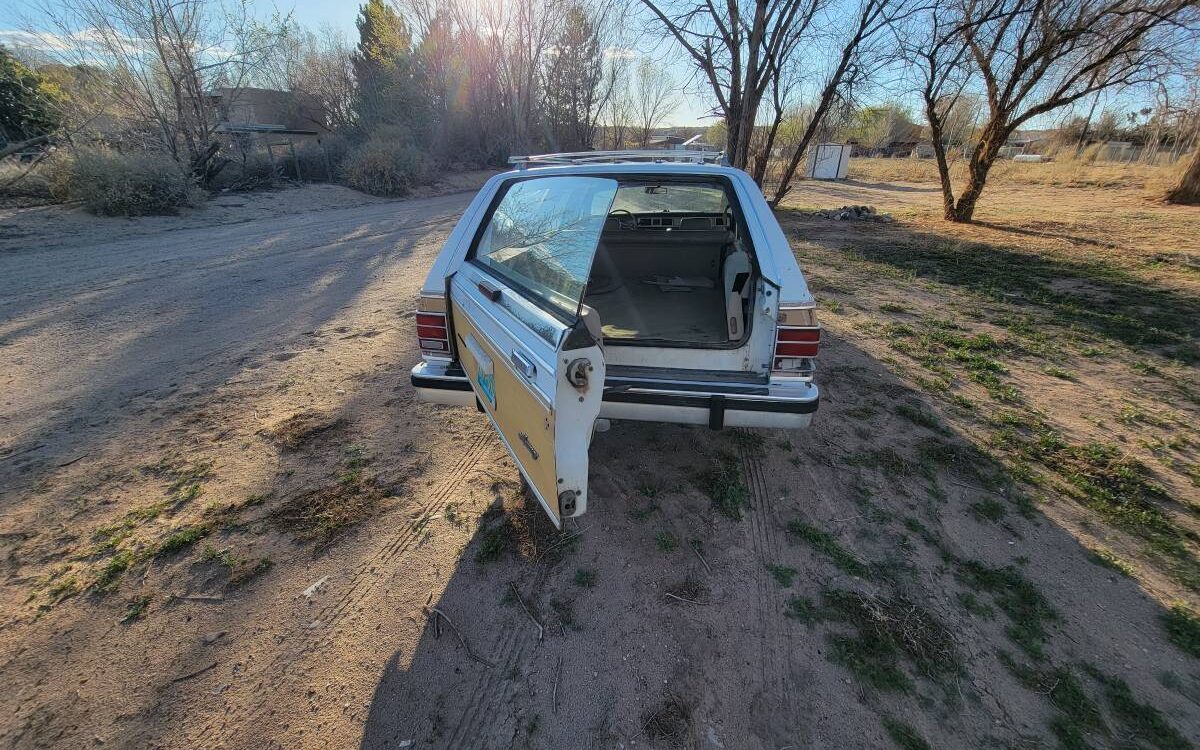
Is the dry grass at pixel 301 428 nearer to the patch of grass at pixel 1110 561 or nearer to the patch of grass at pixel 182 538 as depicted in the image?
the patch of grass at pixel 182 538

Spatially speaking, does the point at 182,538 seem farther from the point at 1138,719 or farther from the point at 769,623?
the point at 1138,719

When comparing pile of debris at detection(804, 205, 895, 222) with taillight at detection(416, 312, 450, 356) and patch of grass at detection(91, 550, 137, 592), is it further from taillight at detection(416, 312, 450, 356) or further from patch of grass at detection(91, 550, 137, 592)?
patch of grass at detection(91, 550, 137, 592)

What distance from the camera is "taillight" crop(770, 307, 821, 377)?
231 cm

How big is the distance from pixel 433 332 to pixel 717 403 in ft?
5.22

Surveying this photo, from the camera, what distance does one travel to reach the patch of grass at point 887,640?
1.79 m

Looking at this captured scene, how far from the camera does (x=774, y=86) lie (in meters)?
13.1

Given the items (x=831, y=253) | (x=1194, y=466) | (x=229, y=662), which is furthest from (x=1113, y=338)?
(x=229, y=662)

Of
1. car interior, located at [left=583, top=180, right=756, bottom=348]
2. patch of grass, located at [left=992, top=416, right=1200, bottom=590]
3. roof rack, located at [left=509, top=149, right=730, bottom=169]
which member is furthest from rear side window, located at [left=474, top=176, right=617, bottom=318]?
patch of grass, located at [left=992, top=416, right=1200, bottom=590]

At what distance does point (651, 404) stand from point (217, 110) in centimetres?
1823

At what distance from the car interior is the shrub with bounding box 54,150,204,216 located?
12.1 m

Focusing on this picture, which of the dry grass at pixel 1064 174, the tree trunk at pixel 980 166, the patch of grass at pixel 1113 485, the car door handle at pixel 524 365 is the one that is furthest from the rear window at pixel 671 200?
the dry grass at pixel 1064 174

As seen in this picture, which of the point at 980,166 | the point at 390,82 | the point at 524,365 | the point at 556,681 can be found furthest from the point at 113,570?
the point at 390,82

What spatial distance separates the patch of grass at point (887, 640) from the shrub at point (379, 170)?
62.8ft

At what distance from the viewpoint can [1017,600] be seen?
2.07 metres
